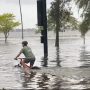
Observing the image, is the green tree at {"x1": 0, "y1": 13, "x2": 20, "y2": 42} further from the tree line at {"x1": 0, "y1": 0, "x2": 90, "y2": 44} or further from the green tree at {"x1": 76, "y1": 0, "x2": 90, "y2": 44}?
the green tree at {"x1": 76, "y1": 0, "x2": 90, "y2": 44}

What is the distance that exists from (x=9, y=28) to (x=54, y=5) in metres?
36.0

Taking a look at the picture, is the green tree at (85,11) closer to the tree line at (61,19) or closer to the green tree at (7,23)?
the tree line at (61,19)

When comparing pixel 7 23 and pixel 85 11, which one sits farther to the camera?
pixel 7 23

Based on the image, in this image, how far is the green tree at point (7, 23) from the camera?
8878 centimetres

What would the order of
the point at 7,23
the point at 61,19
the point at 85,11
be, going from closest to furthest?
the point at 85,11, the point at 61,19, the point at 7,23

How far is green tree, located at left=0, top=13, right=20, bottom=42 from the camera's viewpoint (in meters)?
88.8

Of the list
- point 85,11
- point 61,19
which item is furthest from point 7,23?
point 85,11

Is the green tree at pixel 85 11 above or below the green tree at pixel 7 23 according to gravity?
above

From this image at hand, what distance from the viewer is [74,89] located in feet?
47.2

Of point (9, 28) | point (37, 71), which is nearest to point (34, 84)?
point (37, 71)

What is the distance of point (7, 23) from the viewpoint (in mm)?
90188

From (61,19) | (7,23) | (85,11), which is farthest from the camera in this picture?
(7,23)

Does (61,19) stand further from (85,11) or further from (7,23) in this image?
(7,23)

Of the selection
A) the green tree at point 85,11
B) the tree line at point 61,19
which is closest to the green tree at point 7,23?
the tree line at point 61,19
